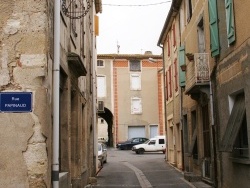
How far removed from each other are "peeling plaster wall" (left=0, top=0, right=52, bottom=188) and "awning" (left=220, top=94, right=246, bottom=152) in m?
5.04

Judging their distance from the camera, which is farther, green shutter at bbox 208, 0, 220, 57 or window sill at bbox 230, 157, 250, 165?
green shutter at bbox 208, 0, 220, 57

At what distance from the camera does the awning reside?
9.59m

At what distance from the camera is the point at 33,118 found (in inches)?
234

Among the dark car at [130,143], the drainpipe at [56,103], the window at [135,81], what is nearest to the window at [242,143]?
the drainpipe at [56,103]

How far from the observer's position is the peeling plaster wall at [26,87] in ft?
19.2

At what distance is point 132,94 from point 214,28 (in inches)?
1308

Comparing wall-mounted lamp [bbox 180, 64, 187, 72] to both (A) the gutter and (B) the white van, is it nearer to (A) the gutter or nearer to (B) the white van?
(A) the gutter

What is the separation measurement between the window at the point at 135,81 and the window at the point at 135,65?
2.23ft

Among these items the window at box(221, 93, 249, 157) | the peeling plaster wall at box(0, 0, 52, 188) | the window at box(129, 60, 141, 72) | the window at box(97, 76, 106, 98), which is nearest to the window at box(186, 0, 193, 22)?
Answer: the window at box(221, 93, 249, 157)

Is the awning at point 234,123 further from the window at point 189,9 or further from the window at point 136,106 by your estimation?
the window at point 136,106

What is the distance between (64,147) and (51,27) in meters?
3.36

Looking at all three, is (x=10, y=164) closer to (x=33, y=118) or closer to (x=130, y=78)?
(x=33, y=118)

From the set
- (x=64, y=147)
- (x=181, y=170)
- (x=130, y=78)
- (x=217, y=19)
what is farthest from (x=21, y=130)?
(x=130, y=78)

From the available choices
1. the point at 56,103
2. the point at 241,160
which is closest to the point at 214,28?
the point at 241,160
